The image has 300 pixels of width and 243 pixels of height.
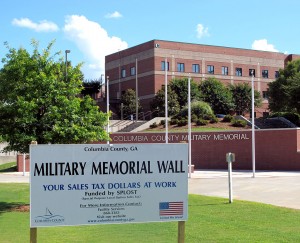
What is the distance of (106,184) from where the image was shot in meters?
6.39

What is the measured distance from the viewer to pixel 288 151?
34.1 meters

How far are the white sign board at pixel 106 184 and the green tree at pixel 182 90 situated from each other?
5600 cm

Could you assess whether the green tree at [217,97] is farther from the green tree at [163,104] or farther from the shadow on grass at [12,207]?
the shadow on grass at [12,207]

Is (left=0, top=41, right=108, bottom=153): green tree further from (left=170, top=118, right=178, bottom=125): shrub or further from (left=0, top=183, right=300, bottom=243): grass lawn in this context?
(left=170, top=118, right=178, bottom=125): shrub

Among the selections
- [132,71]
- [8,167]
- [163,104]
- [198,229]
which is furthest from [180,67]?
[198,229]

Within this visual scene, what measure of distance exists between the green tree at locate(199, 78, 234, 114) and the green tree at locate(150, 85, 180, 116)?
484cm

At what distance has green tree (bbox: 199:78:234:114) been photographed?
64312mm

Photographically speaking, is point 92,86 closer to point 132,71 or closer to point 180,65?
point 132,71

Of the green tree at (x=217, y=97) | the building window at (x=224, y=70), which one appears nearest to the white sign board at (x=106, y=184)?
the green tree at (x=217, y=97)

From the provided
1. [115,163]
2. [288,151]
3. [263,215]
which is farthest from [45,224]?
[288,151]

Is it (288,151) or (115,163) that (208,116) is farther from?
(115,163)

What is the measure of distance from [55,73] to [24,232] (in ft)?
19.8

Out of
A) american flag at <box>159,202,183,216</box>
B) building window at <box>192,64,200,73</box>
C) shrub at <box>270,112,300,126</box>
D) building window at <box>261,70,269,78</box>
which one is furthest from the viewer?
building window at <box>261,70,269,78</box>

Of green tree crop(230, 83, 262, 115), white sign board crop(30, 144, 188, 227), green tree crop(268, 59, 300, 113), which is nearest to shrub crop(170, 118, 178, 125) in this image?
green tree crop(268, 59, 300, 113)
